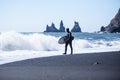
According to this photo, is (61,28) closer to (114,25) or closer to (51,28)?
(51,28)

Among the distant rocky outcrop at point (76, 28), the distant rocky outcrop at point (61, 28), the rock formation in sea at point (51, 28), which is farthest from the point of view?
the distant rocky outcrop at point (76, 28)

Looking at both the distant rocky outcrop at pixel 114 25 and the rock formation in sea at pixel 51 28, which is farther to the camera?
the rock formation in sea at pixel 51 28

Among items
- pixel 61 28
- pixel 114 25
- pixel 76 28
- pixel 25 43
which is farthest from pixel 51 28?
pixel 25 43

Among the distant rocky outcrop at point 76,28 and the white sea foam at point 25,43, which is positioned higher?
the distant rocky outcrop at point 76,28

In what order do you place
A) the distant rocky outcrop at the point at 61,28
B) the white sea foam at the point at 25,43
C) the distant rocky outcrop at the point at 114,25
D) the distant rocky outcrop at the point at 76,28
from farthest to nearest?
the distant rocky outcrop at the point at 76,28 < the distant rocky outcrop at the point at 61,28 < the distant rocky outcrop at the point at 114,25 < the white sea foam at the point at 25,43

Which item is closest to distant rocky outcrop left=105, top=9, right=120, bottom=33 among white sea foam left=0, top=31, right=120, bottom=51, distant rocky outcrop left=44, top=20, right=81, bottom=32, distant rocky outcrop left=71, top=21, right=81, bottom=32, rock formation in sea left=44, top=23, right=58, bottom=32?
distant rocky outcrop left=71, top=21, right=81, bottom=32

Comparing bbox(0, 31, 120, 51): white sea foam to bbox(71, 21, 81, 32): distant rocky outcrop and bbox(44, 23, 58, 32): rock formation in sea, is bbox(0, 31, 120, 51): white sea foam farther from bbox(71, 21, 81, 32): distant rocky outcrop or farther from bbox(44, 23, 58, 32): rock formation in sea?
bbox(71, 21, 81, 32): distant rocky outcrop

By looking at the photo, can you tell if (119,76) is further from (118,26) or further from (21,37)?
(118,26)

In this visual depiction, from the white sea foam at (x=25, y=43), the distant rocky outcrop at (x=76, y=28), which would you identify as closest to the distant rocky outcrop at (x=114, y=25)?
the distant rocky outcrop at (x=76, y=28)

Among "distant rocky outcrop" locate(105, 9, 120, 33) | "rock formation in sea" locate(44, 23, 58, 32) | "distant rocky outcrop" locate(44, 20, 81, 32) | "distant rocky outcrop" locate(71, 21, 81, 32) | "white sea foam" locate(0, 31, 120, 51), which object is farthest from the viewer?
"distant rocky outcrop" locate(71, 21, 81, 32)

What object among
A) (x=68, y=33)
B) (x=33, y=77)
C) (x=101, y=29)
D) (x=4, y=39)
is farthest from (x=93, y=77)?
(x=101, y=29)

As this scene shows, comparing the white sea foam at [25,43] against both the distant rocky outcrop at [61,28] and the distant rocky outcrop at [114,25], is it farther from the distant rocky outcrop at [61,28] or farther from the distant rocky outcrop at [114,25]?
the distant rocky outcrop at [61,28]

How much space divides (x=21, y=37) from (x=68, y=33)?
43.6 ft

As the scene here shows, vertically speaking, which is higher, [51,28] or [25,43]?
[51,28]
